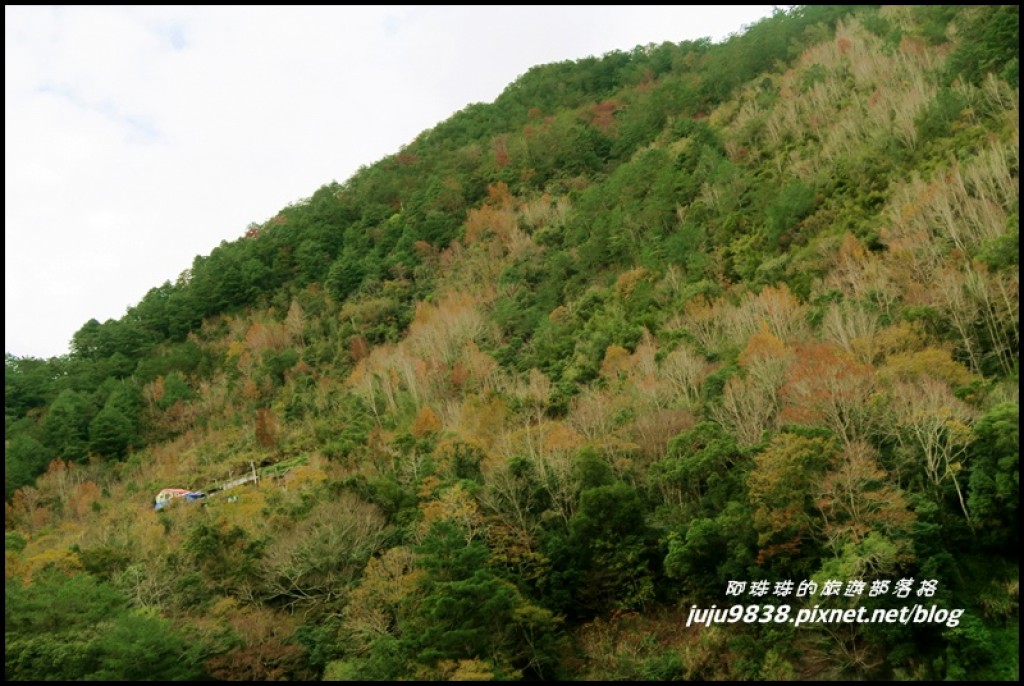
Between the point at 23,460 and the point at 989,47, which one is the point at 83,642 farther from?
the point at 989,47

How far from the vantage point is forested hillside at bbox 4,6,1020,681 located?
72.3ft

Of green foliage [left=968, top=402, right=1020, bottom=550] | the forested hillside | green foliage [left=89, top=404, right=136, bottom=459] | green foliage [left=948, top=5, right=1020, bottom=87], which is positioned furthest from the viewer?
green foliage [left=89, top=404, right=136, bottom=459]

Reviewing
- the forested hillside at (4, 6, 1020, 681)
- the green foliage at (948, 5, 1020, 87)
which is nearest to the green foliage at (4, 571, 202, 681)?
the forested hillside at (4, 6, 1020, 681)

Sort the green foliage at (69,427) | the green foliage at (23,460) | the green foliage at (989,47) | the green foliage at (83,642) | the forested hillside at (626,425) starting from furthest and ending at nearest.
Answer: the green foliage at (69,427) → the green foliage at (23,460) → the green foliage at (989,47) → the forested hillside at (626,425) → the green foliage at (83,642)

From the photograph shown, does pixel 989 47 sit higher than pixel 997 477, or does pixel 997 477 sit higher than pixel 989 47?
pixel 989 47

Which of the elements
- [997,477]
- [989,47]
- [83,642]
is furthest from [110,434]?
[989,47]

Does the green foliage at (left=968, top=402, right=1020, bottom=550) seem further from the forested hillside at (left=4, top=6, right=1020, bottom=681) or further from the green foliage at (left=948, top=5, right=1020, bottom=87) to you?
the green foliage at (left=948, top=5, right=1020, bottom=87)

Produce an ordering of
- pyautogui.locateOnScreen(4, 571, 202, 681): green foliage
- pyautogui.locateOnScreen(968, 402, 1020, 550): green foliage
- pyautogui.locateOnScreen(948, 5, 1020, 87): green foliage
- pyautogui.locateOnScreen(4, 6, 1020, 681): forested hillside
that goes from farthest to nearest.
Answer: pyautogui.locateOnScreen(948, 5, 1020, 87): green foliage → pyautogui.locateOnScreen(4, 6, 1020, 681): forested hillside → pyautogui.locateOnScreen(4, 571, 202, 681): green foliage → pyautogui.locateOnScreen(968, 402, 1020, 550): green foliage

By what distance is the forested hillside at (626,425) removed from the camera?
22047 mm

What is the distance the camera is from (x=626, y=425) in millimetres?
31375

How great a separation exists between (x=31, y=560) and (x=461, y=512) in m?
16.6

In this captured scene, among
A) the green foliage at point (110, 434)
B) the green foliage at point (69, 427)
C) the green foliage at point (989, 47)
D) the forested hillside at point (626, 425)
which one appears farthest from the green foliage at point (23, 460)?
the green foliage at point (989, 47)

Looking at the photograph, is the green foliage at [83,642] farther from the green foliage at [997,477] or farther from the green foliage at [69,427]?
the green foliage at [69,427]

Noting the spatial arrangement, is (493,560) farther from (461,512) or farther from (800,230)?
(800,230)
